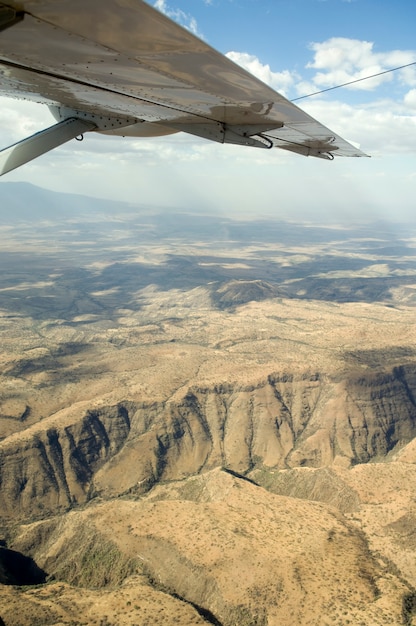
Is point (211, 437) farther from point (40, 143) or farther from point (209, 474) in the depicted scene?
point (40, 143)

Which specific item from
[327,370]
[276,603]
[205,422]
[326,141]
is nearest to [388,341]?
[327,370]

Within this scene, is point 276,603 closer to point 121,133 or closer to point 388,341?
point 121,133

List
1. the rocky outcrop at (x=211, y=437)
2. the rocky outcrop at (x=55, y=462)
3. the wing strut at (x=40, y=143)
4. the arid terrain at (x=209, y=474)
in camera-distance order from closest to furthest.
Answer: the wing strut at (x=40, y=143), the arid terrain at (x=209, y=474), the rocky outcrop at (x=55, y=462), the rocky outcrop at (x=211, y=437)

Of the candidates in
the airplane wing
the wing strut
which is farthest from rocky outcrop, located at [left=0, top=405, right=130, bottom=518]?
the airplane wing

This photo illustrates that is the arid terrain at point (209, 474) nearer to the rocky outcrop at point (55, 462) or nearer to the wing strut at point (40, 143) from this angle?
the rocky outcrop at point (55, 462)

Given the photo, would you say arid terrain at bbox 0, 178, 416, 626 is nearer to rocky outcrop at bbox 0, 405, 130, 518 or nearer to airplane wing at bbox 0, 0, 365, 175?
rocky outcrop at bbox 0, 405, 130, 518

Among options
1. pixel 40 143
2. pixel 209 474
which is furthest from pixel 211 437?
pixel 40 143

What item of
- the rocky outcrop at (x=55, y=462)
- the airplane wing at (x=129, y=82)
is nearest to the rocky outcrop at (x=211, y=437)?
the rocky outcrop at (x=55, y=462)
